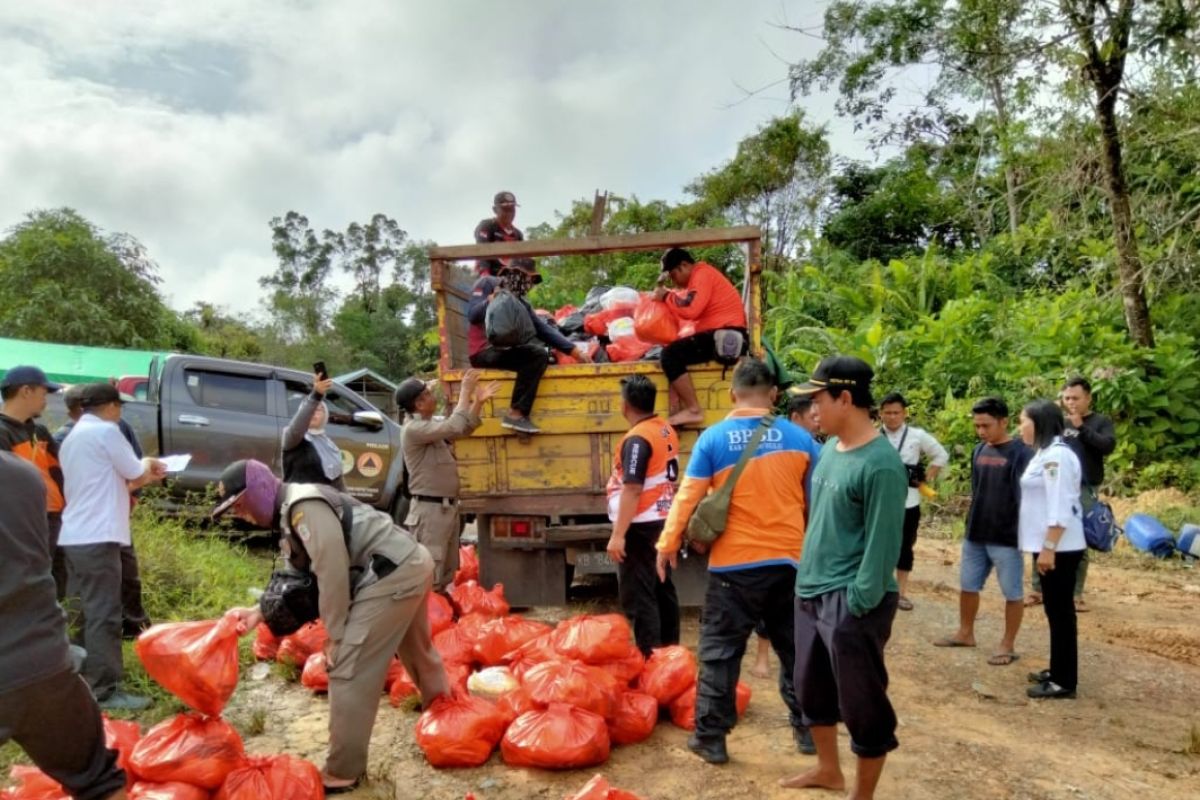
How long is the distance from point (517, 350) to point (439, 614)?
1.68 metres

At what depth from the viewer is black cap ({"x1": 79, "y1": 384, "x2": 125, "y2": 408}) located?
4.14m

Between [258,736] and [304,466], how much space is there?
1844 millimetres

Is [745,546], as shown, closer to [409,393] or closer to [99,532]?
[409,393]

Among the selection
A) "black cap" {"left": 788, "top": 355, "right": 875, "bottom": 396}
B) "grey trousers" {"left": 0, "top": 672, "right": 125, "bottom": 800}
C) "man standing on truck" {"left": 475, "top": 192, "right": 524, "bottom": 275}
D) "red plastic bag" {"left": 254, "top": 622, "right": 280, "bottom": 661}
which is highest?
"man standing on truck" {"left": 475, "top": 192, "right": 524, "bottom": 275}

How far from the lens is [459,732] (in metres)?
3.31

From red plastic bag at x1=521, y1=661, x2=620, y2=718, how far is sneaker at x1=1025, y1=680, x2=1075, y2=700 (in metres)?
2.31

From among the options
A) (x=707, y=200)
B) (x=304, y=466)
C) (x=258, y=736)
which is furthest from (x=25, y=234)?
(x=258, y=736)

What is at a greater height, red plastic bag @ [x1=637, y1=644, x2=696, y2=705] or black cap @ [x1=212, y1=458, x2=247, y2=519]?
black cap @ [x1=212, y1=458, x2=247, y2=519]

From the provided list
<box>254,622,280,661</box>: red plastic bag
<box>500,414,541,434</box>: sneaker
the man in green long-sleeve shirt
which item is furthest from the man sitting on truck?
the man in green long-sleeve shirt

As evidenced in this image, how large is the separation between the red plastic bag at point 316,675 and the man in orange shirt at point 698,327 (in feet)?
8.05

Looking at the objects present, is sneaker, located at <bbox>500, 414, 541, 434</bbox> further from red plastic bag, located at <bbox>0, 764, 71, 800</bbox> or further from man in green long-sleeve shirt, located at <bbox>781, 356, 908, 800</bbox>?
red plastic bag, located at <bbox>0, 764, 71, 800</bbox>

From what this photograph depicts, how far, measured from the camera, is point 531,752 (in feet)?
10.7

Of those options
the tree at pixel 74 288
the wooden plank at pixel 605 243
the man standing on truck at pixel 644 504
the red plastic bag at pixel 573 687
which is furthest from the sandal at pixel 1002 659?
the tree at pixel 74 288

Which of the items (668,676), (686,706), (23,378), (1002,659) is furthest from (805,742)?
(23,378)
